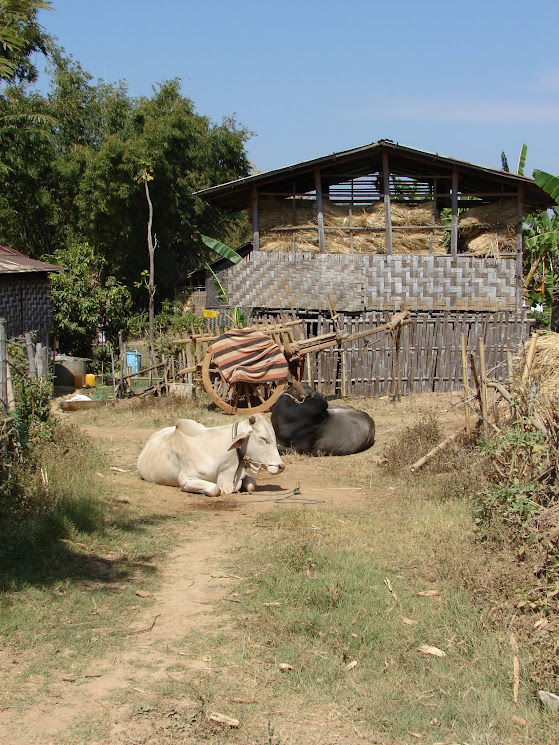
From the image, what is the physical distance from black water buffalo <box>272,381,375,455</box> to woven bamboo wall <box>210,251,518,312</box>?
18.1 ft

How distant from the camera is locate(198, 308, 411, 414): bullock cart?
44.5ft

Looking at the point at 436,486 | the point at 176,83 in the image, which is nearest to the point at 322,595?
the point at 436,486

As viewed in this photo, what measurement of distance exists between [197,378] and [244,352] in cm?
282

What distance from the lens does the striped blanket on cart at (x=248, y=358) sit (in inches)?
527

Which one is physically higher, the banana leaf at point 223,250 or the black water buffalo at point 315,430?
the banana leaf at point 223,250

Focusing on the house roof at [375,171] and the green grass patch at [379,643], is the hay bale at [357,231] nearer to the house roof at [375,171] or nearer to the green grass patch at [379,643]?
the house roof at [375,171]

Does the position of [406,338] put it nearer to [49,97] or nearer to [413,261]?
[413,261]

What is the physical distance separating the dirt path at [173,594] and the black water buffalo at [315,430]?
0.95ft

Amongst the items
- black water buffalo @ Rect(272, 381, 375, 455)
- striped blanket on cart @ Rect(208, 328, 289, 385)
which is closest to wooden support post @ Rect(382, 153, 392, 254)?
striped blanket on cart @ Rect(208, 328, 289, 385)

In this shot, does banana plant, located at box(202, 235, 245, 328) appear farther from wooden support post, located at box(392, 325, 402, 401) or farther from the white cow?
the white cow

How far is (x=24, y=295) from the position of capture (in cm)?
1927

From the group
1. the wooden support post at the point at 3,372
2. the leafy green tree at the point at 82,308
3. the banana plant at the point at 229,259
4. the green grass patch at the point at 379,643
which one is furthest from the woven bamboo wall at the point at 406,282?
the green grass patch at the point at 379,643

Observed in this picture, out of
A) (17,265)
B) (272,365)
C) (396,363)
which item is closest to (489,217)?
(396,363)

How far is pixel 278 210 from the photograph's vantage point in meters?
17.9
